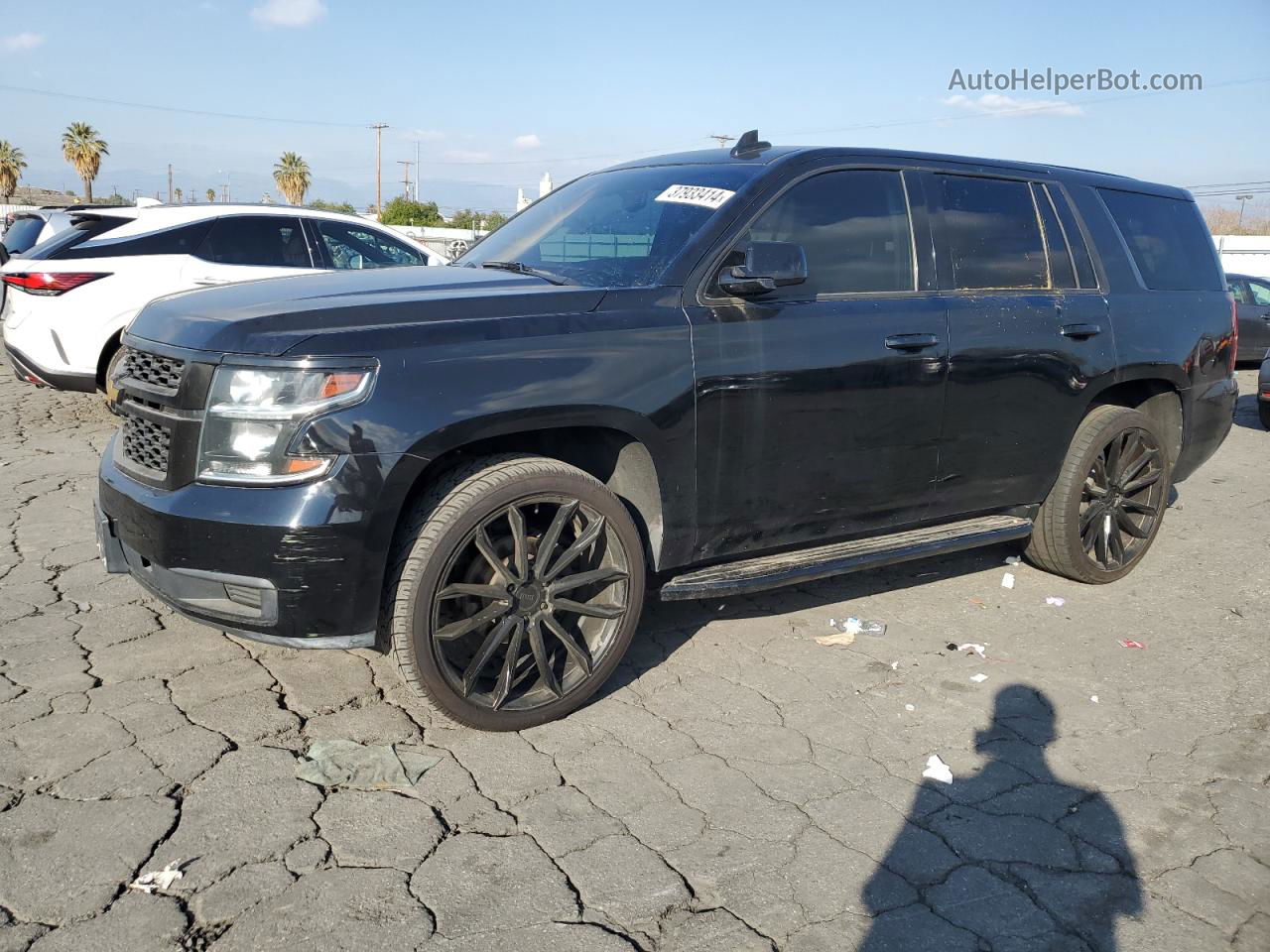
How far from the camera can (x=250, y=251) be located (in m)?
8.09

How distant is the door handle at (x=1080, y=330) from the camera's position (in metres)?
4.66

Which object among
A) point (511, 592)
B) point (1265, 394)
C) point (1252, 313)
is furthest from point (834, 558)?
point (1252, 313)

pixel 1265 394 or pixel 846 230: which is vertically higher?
pixel 846 230

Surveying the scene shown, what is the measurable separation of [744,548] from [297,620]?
1.68 metres

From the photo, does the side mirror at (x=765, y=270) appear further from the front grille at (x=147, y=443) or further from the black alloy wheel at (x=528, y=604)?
the front grille at (x=147, y=443)

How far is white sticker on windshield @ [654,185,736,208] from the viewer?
391 cm

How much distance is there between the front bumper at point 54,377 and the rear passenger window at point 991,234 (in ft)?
20.1

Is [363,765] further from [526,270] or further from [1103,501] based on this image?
[1103,501]

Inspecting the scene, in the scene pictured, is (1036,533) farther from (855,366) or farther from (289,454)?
(289,454)

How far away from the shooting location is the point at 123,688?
367 cm

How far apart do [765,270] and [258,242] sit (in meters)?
5.84


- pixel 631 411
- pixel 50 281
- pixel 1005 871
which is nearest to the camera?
pixel 1005 871

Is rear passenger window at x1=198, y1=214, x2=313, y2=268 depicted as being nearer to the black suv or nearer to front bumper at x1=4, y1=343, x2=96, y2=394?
front bumper at x1=4, y1=343, x2=96, y2=394

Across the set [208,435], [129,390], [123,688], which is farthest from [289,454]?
[123,688]
